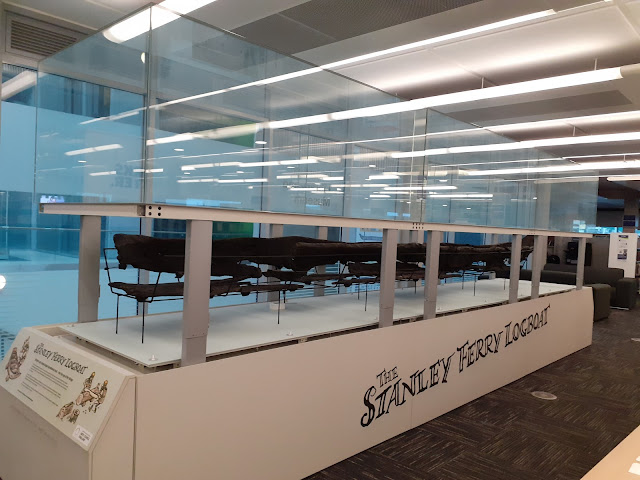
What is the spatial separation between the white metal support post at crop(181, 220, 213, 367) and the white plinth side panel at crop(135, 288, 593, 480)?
9cm

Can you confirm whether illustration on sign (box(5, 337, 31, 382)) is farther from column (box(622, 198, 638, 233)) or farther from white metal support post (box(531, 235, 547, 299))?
column (box(622, 198, 638, 233))

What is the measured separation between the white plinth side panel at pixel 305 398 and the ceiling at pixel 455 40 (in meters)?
2.54

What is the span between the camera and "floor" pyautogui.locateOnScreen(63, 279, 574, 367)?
7.34 ft

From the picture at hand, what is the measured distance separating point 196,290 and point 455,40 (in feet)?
13.3

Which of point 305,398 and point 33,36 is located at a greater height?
point 33,36

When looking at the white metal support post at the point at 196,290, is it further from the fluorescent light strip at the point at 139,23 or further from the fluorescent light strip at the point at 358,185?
the fluorescent light strip at the point at 358,185

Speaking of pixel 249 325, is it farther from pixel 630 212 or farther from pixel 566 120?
pixel 630 212

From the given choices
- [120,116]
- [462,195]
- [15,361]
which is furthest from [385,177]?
[15,361]

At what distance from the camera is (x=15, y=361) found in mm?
2354

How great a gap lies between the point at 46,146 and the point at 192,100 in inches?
45.2

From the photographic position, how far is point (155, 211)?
6.07 feet

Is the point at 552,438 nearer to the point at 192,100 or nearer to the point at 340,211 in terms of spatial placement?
the point at 340,211

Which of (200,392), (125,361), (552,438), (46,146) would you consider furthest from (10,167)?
(552,438)

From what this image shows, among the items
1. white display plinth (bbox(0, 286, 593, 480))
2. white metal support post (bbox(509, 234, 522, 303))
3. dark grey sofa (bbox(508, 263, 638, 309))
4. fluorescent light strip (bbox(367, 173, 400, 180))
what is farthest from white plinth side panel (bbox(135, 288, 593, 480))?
dark grey sofa (bbox(508, 263, 638, 309))
